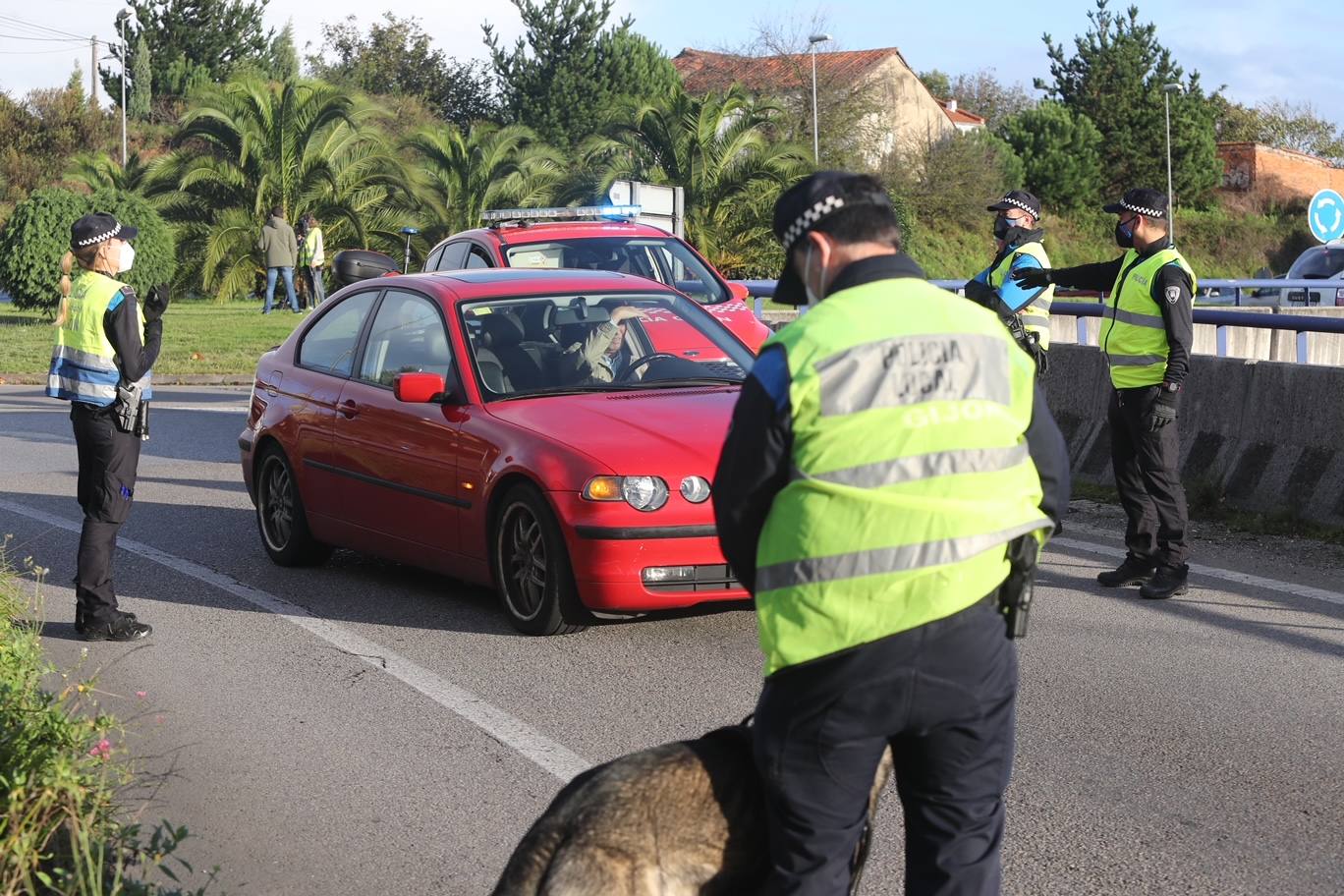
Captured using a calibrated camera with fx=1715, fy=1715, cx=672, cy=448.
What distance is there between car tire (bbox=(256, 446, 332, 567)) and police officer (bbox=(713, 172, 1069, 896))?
6.29 meters

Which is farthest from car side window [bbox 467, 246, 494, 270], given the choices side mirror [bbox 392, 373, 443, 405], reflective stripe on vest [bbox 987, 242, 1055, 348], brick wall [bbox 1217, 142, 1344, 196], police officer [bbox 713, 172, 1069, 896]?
brick wall [bbox 1217, 142, 1344, 196]

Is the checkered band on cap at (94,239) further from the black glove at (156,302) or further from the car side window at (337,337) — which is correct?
the car side window at (337,337)

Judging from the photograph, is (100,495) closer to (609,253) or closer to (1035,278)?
(1035,278)

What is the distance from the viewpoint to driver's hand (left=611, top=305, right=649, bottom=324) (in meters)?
8.39

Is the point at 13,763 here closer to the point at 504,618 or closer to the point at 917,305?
the point at 917,305

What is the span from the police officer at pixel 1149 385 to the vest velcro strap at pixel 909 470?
5444 millimetres

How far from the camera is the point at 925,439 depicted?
9.65ft

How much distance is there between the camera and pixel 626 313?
842 centimetres

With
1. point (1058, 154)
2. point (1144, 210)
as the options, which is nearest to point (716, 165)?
point (1144, 210)

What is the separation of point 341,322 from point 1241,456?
5.41 meters

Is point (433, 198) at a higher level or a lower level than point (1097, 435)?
higher

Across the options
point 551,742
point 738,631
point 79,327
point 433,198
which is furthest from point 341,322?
point 433,198

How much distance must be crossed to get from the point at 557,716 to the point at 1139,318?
375 cm

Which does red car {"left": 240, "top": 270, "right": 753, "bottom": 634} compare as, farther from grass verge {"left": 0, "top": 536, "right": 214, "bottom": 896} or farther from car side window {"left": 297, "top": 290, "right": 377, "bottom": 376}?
grass verge {"left": 0, "top": 536, "right": 214, "bottom": 896}
